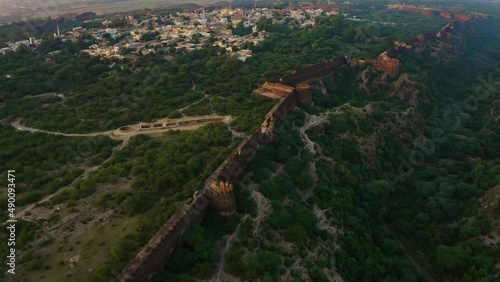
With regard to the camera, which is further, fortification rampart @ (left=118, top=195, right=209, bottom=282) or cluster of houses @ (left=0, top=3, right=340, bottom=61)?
cluster of houses @ (left=0, top=3, right=340, bottom=61)

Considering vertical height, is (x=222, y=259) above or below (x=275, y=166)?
below

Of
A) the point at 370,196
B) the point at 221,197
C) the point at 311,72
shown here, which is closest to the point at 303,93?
the point at 311,72

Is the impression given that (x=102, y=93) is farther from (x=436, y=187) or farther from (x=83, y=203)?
(x=436, y=187)

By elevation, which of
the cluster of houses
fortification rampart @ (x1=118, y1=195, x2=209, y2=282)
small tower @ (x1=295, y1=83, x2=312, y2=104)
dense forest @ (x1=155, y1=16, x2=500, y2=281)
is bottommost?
dense forest @ (x1=155, y1=16, x2=500, y2=281)

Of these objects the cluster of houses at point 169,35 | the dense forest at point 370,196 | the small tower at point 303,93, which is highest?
the cluster of houses at point 169,35

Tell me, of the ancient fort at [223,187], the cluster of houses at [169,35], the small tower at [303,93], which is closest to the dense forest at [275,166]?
the ancient fort at [223,187]

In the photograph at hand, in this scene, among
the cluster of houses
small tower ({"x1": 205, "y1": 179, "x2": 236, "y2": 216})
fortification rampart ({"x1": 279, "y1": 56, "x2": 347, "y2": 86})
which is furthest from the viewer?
the cluster of houses

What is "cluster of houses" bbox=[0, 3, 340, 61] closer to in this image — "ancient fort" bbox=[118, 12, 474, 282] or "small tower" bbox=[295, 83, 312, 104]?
"ancient fort" bbox=[118, 12, 474, 282]

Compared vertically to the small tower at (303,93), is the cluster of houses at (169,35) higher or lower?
higher

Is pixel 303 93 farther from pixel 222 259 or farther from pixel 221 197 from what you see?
pixel 222 259

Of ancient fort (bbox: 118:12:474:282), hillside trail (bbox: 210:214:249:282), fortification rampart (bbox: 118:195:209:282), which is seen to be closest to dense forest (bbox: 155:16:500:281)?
hillside trail (bbox: 210:214:249:282)

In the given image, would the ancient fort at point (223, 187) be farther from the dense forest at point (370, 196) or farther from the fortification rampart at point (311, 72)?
the dense forest at point (370, 196)
